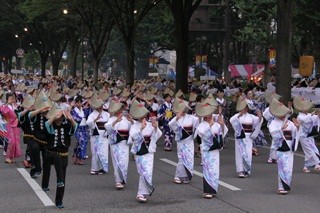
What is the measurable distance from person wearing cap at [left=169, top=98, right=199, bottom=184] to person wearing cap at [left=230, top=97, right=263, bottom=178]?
111 cm

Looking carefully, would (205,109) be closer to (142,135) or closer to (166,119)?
(142,135)

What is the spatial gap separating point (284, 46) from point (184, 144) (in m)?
8.90

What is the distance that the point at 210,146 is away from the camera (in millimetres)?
9633

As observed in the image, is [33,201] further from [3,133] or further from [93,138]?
[3,133]

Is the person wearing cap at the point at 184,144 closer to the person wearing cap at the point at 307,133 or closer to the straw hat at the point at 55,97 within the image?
the person wearing cap at the point at 307,133

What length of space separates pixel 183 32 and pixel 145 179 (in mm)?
17228

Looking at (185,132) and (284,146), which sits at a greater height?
(185,132)

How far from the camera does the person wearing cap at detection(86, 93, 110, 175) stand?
11.8 meters

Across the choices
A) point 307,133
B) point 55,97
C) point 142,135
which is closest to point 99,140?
point 142,135

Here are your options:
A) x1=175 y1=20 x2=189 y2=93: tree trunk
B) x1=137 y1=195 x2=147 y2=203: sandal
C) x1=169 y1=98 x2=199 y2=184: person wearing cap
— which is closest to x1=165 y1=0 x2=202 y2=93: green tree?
x1=175 y1=20 x2=189 y2=93: tree trunk

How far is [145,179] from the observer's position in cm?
913

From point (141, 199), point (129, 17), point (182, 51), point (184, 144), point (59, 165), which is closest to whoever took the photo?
point (59, 165)

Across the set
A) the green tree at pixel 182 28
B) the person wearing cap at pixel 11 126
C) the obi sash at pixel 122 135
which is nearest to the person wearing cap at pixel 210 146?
the obi sash at pixel 122 135

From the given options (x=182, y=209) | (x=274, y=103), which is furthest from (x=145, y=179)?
(x=274, y=103)
